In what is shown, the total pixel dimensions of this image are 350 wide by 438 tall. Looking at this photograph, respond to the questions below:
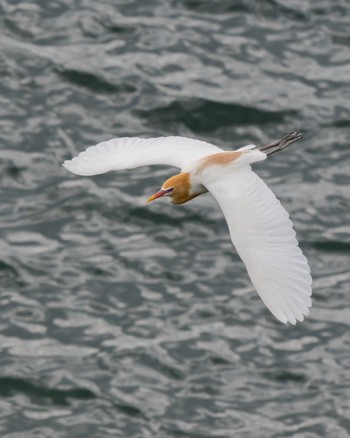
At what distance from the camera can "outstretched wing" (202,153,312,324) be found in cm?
1084

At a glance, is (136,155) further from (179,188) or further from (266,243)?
(266,243)

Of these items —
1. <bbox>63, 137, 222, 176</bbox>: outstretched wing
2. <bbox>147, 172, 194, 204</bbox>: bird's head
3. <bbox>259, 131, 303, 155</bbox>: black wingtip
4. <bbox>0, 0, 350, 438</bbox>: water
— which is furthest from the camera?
<bbox>0, 0, 350, 438</bbox>: water

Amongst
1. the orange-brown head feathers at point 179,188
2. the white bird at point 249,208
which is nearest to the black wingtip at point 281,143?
the white bird at point 249,208

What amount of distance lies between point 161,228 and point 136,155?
4719 millimetres

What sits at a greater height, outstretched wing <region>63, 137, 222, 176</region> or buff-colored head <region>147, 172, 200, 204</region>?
buff-colored head <region>147, 172, 200, 204</region>

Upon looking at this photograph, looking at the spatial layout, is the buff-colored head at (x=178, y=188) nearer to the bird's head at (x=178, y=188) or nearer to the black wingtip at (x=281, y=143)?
the bird's head at (x=178, y=188)

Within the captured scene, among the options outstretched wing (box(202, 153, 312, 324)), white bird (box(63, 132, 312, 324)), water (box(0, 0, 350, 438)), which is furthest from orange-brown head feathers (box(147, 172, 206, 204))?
water (box(0, 0, 350, 438))

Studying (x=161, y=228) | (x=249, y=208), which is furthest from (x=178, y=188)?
(x=161, y=228)

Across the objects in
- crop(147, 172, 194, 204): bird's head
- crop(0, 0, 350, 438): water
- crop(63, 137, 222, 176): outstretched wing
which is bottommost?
crop(0, 0, 350, 438): water

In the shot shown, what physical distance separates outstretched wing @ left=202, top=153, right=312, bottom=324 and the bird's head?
0.19m

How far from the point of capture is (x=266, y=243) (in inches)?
441

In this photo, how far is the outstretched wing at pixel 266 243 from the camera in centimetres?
1084

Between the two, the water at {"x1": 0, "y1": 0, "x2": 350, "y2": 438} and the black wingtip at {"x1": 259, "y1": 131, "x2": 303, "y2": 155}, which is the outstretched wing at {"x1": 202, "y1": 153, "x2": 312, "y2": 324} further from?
the water at {"x1": 0, "y1": 0, "x2": 350, "y2": 438}

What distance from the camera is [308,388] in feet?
52.5
